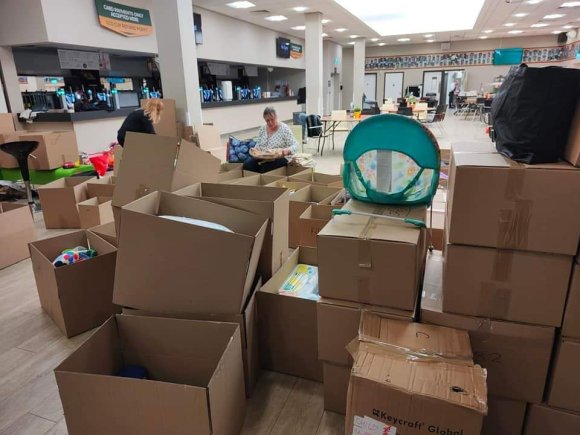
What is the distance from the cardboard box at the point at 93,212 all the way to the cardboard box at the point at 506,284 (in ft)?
10.4

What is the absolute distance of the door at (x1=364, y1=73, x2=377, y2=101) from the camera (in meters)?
19.1

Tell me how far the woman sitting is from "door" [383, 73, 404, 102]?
616 inches

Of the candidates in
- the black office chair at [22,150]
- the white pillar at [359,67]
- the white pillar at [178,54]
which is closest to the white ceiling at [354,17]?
the white pillar at [359,67]

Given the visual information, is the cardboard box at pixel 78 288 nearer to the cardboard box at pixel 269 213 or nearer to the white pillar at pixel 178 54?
the cardboard box at pixel 269 213

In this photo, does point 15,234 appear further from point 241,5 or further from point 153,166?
point 241,5

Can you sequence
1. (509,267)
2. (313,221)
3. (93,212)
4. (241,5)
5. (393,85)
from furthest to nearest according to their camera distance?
1. (393,85)
2. (241,5)
3. (93,212)
4. (313,221)
5. (509,267)

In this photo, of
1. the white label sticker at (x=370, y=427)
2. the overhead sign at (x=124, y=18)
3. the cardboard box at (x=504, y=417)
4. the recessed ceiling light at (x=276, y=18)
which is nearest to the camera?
the white label sticker at (x=370, y=427)

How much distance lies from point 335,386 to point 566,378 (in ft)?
2.74

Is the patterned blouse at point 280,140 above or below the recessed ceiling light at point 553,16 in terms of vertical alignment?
below

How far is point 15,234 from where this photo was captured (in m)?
3.24

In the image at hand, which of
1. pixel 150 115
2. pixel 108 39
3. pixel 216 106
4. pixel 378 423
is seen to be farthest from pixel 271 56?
pixel 378 423

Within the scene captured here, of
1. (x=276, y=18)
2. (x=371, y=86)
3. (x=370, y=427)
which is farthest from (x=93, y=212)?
(x=371, y=86)

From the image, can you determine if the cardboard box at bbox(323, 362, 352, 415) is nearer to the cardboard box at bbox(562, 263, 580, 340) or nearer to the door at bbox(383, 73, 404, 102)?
the cardboard box at bbox(562, 263, 580, 340)

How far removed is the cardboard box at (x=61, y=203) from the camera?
3.89 meters
